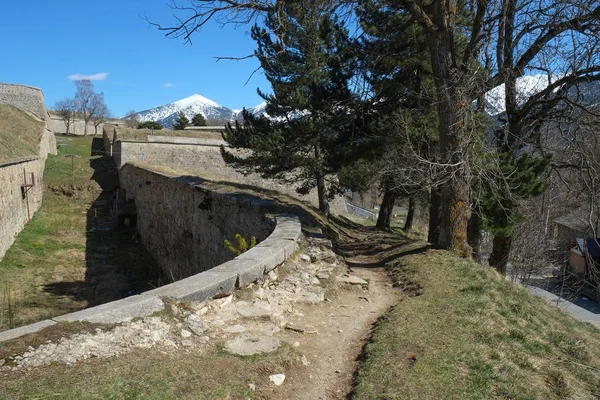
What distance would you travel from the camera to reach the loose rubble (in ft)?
9.30

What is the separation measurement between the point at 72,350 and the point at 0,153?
50.9 feet

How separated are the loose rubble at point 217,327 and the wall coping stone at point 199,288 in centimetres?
8

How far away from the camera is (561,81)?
25.5ft

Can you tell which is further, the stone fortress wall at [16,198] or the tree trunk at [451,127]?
the stone fortress wall at [16,198]

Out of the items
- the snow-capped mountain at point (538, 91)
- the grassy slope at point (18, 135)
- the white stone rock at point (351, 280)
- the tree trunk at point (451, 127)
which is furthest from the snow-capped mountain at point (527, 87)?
the grassy slope at point (18, 135)

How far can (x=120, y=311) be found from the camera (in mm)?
3289

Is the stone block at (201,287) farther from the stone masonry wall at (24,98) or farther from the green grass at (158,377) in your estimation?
the stone masonry wall at (24,98)

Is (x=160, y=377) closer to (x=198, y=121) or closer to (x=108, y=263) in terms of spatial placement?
(x=108, y=263)

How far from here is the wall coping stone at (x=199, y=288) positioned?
3.16 meters

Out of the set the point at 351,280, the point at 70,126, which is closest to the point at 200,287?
the point at 351,280

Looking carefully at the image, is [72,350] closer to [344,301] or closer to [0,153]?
[344,301]

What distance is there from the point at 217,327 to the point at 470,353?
1.99 m

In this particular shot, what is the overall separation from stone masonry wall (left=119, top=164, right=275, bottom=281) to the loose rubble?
2540mm

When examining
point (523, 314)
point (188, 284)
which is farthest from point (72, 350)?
point (523, 314)
